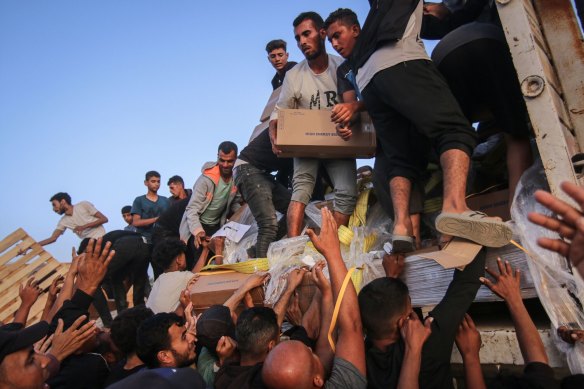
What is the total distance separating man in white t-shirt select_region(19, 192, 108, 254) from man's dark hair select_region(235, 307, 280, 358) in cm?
520

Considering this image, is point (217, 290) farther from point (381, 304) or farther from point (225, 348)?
point (381, 304)

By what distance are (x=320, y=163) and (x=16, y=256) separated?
4.81 meters

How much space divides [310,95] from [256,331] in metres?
2.12

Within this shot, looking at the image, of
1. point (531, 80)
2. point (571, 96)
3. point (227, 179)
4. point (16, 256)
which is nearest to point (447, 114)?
point (531, 80)

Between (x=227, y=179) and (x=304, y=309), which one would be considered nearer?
(x=304, y=309)

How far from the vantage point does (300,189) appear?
3508mm

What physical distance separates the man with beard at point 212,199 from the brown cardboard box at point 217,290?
3.94 feet

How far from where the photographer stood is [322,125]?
10.3ft

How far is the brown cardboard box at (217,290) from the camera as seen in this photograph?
9.56ft

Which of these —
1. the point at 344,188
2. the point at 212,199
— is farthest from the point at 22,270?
the point at 344,188

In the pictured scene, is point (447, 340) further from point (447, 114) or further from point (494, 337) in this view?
point (447, 114)

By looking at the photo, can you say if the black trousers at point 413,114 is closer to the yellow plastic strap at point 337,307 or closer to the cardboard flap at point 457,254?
the cardboard flap at point 457,254

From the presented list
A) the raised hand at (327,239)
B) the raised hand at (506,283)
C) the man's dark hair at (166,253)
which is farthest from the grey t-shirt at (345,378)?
the man's dark hair at (166,253)

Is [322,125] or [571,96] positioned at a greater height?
[322,125]
